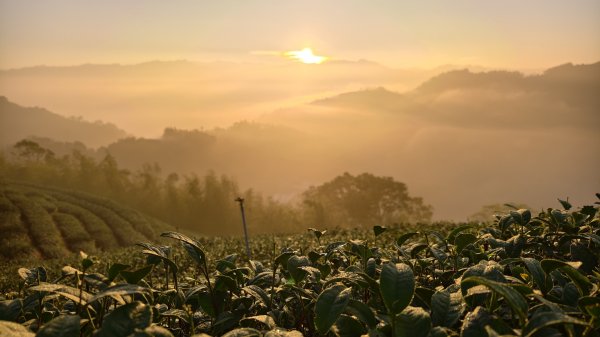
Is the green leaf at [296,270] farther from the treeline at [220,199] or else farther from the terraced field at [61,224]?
the treeline at [220,199]

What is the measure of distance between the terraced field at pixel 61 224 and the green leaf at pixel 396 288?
35.2 m

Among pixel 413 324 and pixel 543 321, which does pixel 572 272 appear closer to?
pixel 543 321

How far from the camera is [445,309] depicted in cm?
170

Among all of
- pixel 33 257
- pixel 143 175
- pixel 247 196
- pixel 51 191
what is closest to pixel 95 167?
pixel 143 175

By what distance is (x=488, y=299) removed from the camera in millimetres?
1736

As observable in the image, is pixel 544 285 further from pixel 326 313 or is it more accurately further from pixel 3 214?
pixel 3 214

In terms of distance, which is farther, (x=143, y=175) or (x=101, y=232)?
(x=143, y=175)

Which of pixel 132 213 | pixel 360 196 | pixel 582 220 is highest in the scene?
pixel 582 220

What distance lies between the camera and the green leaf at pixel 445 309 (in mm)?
1669

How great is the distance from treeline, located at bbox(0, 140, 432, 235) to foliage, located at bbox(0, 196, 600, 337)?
6962 cm

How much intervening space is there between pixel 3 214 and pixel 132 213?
1049cm

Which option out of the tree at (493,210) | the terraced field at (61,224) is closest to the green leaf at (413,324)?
the tree at (493,210)

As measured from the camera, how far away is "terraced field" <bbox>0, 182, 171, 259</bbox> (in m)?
34.8

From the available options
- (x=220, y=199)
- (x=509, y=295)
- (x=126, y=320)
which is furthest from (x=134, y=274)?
(x=220, y=199)
